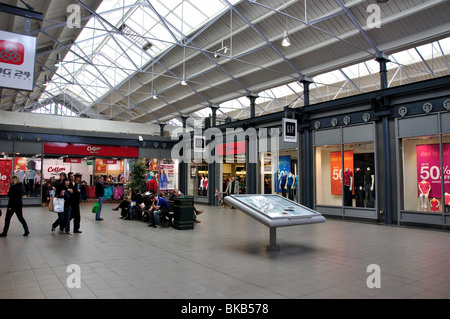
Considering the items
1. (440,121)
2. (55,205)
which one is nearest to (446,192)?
(440,121)

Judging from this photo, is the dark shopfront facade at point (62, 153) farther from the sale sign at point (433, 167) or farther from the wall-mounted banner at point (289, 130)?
the sale sign at point (433, 167)

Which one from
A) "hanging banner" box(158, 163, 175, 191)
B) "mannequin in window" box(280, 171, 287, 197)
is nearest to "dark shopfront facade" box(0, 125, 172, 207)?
"hanging banner" box(158, 163, 175, 191)

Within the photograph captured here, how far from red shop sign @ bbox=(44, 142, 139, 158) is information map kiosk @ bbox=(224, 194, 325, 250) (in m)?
16.2

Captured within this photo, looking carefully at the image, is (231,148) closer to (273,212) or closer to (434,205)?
(434,205)

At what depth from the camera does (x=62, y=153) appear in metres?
20.3

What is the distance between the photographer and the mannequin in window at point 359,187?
12758 millimetres

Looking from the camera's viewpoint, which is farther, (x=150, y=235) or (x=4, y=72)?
(x=150, y=235)

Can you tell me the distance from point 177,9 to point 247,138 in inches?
294

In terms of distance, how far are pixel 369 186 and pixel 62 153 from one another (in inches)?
688

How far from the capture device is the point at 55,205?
29.6ft

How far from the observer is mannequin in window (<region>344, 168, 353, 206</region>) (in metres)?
13.1

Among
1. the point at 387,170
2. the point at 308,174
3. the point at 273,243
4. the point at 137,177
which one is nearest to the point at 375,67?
the point at 308,174

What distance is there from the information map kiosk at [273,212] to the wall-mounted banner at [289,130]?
5.82 meters
